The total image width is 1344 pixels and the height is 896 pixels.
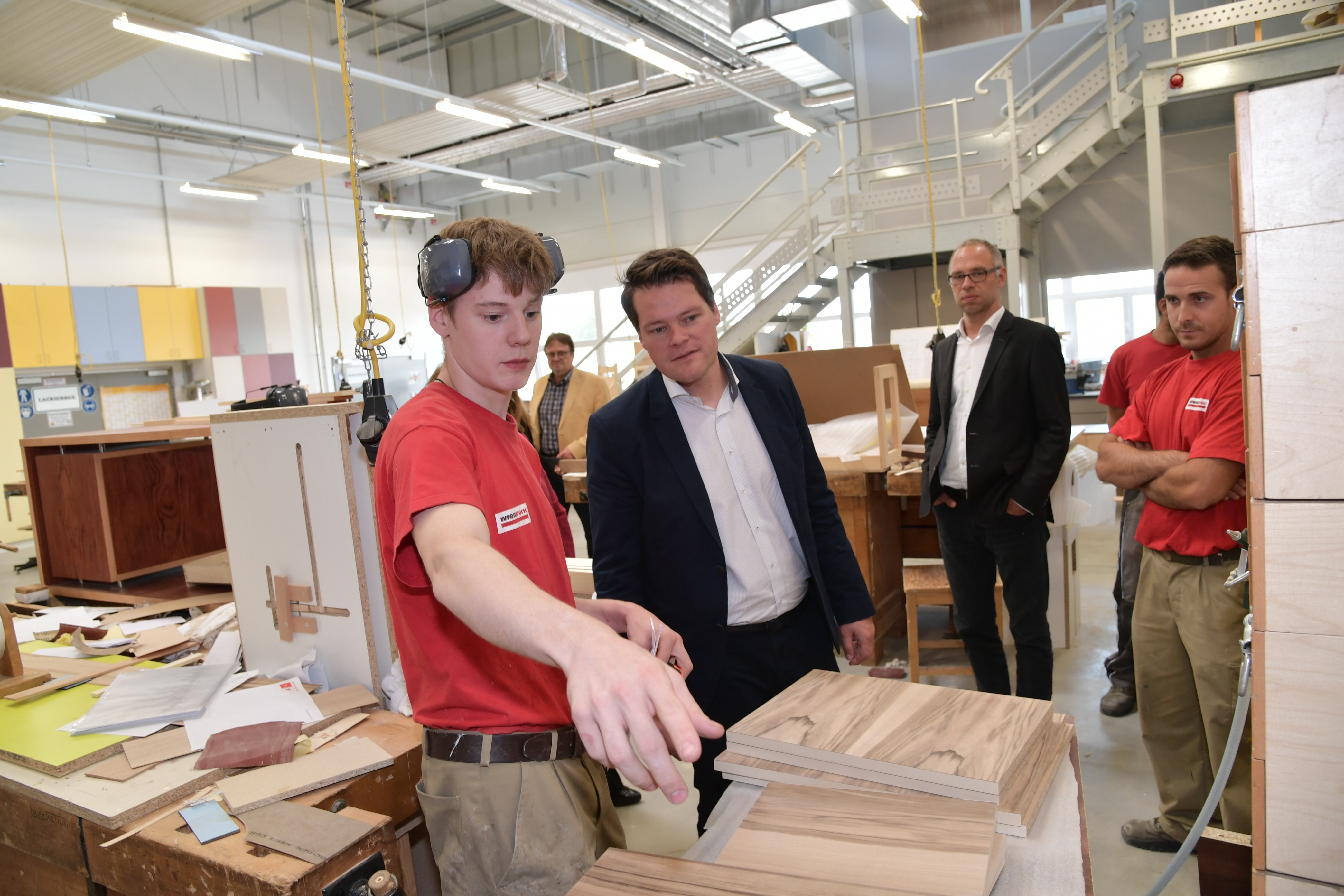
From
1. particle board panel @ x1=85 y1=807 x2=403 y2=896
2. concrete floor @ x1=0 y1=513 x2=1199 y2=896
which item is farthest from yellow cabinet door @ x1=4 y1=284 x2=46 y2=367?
particle board panel @ x1=85 y1=807 x2=403 y2=896

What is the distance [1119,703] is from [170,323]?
10.9 metres

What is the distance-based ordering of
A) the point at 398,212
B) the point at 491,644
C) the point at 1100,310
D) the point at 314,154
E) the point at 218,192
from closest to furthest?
1. the point at 491,644
2. the point at 314,154
3. the point at 1100,310
4. the point at 218,192
5. the point at 398,212

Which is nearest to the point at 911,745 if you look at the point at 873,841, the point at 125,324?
the point at 873,841

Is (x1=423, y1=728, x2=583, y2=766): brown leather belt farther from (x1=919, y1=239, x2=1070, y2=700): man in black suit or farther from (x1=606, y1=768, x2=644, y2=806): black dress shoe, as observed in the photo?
(x1=919, y1=239, x2=1070, y2=700): man in black suit

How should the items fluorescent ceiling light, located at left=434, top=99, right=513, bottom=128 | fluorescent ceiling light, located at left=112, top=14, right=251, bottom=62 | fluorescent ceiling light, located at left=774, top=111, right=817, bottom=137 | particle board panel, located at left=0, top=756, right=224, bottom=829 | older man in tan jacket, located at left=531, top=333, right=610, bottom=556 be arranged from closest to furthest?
particle board panel, located at left=0, top=756, right=224, bottom=829
older man in tan jacket, located at left=531, top=333, right=610, bottom=556
fluorescent ceiling light, located at left=112, top=14, right=251, bottom=62
fluorescent ceiling light, located at left=434, top=99, right=513, bottom=128
fluorescent ceiling light, located at left=774, top=111, right=817, bottom=137

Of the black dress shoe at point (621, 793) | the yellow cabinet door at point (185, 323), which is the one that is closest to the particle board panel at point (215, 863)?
the black dress shoe at point (621, 793)

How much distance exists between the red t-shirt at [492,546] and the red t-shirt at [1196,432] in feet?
5.44

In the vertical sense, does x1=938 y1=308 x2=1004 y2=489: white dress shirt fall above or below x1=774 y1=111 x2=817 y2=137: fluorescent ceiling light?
below

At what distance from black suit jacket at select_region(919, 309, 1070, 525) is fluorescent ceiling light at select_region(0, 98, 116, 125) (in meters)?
8.12

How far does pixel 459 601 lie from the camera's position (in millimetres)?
783

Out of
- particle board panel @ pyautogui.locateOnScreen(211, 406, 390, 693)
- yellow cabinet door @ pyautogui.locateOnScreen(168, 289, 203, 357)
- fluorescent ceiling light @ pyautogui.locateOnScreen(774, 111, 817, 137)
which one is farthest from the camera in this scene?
yellow cabinet door @ pyautogui.locateOnScreen(168, 289, 203, 357)

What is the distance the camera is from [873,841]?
37.8 inches

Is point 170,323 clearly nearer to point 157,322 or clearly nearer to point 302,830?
point 157,322

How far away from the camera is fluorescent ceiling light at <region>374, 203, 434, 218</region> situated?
35.0 ft
